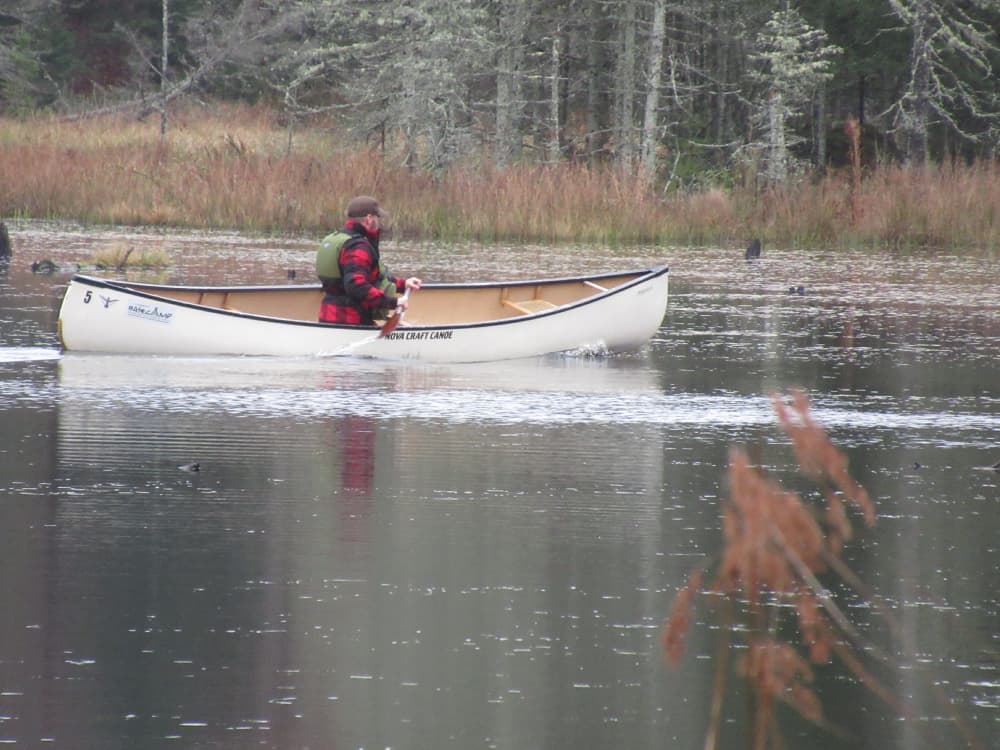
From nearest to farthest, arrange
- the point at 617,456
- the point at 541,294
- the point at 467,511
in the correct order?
the point at 467,511 → the point at 617,456 → the point at 541,294

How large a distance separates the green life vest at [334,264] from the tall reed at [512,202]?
571 inches

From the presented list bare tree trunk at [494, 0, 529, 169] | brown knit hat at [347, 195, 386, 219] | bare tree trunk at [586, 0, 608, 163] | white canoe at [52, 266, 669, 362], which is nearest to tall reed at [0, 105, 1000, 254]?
bare tree trunk at [494, 0, 529, 169]

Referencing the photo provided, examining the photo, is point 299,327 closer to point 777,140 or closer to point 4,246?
point 4,246

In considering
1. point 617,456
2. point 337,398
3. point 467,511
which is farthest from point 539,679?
point 337,398

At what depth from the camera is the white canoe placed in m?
14.4

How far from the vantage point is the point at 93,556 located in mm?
7410

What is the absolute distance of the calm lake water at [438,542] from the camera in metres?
5.57

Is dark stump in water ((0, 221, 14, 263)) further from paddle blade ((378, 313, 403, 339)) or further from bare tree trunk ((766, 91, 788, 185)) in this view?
bare tree trunk ((766, 91, 788, 185))

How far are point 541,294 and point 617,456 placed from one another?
22.1 ft

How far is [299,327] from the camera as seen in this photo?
47.7 feet

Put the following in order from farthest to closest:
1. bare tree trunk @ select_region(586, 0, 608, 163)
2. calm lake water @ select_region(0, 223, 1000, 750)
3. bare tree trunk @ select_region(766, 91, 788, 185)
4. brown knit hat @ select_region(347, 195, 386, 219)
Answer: bare tree trunk @ select_region(586, 0, 608, 163)
bare tree trunk @ select_region(766, 91, 788, 185)
brown knit hat @ select_region(347, 195, 386, 219)
calm lake water @ select_region(0, 223, 1000, 750)

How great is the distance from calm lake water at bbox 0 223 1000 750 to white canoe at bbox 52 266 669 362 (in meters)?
0.20

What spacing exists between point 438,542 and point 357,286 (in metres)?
6.82

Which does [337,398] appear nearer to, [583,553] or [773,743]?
[583,553]
